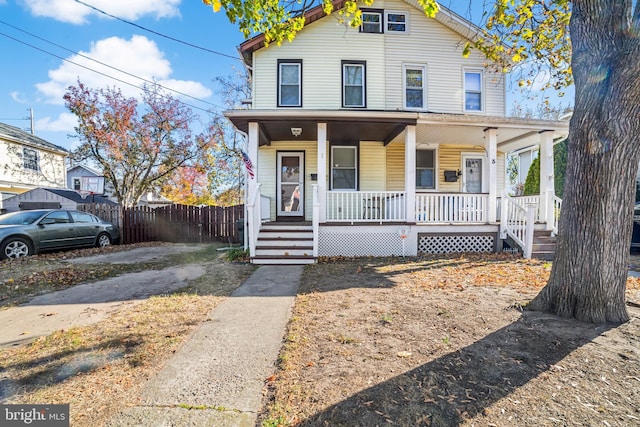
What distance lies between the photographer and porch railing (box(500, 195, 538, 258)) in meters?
7.93

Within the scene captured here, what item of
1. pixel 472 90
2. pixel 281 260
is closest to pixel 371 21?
pixel 472 90

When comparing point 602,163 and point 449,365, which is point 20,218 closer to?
point 449,365

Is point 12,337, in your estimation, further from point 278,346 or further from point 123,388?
point 278,346

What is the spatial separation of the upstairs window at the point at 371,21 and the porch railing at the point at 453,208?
6.33m

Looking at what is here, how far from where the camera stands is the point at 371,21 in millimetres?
10711

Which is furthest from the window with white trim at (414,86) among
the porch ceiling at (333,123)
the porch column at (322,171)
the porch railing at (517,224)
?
the porch railing at (517,224)

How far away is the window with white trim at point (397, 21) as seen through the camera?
424 inches

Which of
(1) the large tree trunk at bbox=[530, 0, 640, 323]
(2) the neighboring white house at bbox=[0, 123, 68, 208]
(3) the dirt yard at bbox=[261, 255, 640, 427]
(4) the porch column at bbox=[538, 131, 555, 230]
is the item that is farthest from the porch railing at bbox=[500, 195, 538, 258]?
(2) the neighboring white house at bbox=[0, 123, 68, 208]

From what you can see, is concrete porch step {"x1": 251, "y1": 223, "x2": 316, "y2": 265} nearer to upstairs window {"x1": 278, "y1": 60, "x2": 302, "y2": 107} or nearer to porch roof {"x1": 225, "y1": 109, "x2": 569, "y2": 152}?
porch roof {"x1": 225, "y1": 109, "x2": 569, "y2": 152}

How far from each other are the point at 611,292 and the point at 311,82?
31.3ft

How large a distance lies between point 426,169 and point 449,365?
9413mm

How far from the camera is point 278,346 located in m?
3.09

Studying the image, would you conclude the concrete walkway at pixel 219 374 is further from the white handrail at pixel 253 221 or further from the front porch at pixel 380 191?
the front porch at pixel 380 191

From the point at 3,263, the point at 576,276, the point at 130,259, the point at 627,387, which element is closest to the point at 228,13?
the point at 576,276
